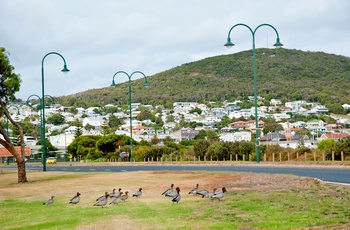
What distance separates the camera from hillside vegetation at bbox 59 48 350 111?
6171 inches

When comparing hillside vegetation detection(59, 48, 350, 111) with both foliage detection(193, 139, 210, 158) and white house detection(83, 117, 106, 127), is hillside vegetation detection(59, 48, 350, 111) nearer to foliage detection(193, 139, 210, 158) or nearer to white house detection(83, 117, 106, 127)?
white house detection(83, 117, 106, 127)

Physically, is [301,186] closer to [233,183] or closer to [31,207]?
[233,183]

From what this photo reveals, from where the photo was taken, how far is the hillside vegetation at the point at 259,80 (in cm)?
15675

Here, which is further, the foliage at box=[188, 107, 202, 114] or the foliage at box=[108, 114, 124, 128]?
the foliage at box=[188, 107, 202, 114]

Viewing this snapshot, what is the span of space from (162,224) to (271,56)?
6503 inches

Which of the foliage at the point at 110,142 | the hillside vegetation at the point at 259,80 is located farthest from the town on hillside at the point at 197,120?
the foliage at the point at 110,142

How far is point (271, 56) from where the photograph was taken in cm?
17475

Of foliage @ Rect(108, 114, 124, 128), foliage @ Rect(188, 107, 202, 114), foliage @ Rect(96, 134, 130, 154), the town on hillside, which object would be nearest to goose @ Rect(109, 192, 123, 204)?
foliage @ Rect(96, 134, 130, 154)

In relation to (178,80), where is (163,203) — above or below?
below

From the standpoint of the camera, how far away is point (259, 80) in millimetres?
163500

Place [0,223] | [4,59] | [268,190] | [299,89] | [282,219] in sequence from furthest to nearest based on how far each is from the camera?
[299,89] → [4,59] → [268,190] → [0,223] → [282,219]

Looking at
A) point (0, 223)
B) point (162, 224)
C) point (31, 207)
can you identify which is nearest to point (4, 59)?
point (31, 207)

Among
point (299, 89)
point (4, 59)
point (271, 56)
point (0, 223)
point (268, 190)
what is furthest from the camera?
point (271, 56)

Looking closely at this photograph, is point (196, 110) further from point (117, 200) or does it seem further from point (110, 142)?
point (117, 200)
